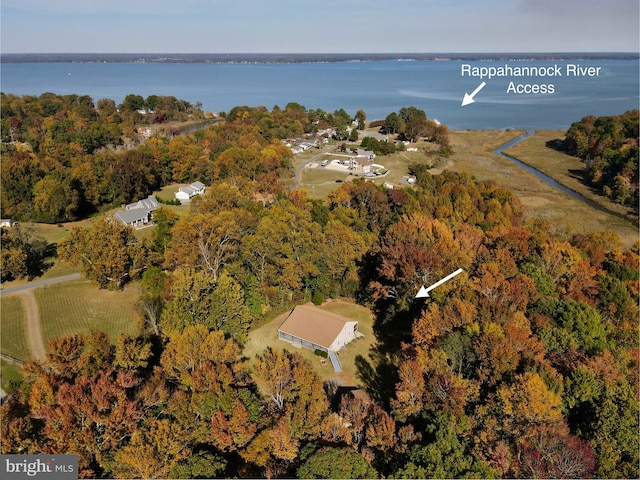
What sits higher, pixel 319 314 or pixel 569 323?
pixel 569 323

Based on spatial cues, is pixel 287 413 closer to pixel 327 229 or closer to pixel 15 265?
pixel 327 229

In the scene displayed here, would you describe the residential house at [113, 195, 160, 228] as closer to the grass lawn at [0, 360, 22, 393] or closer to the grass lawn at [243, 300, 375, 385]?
the grass lawn at [0, 360, 22, 393]

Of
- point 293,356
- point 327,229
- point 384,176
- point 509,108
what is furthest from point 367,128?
point 293,356

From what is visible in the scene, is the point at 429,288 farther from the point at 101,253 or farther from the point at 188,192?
the point at 188,192

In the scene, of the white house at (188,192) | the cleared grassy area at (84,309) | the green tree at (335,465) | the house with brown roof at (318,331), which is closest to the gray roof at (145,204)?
the white house at (188,192)

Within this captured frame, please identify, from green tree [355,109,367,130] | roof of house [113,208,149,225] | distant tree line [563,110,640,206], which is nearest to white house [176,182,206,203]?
roof of house [113,208,149,225]

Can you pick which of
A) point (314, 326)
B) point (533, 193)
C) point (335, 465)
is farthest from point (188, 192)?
point (335, 465)
